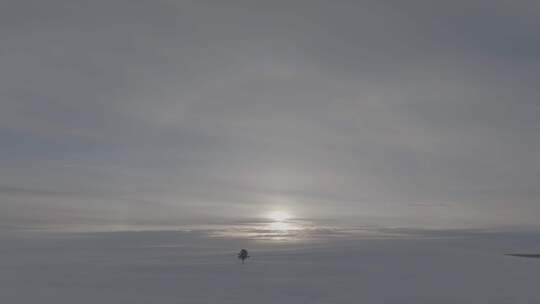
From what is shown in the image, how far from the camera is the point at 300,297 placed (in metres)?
53.7

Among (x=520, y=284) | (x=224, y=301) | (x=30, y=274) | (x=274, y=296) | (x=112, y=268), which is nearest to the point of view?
(x=224, y=301)

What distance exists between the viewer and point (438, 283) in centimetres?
6769

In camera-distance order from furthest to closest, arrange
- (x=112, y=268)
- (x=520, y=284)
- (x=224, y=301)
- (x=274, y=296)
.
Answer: (x=112, y=268) → (x=520, y=284) → (x=274, y=296) → (x=224, y=301)

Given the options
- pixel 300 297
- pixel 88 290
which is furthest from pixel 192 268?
pixel 300 297

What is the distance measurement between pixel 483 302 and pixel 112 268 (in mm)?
59949

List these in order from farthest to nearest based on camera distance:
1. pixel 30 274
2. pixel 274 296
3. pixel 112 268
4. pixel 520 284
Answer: pixel 112 268 → pixel 30 274 → pixel 520 284 → pixel 274 296

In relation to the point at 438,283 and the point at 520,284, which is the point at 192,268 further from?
the point at 520,284

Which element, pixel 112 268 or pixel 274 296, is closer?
pixel 274 296

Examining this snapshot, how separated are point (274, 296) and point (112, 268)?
4156 cm

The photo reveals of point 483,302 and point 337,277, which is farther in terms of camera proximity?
point 337,277

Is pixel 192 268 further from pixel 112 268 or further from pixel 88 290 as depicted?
pixel 88 290

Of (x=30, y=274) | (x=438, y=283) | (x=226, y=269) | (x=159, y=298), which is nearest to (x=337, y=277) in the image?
(x=438, y=283)

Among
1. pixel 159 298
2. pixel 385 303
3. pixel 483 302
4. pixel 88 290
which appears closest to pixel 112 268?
pixel 88 290

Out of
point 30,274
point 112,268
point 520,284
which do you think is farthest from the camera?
point 112,268
